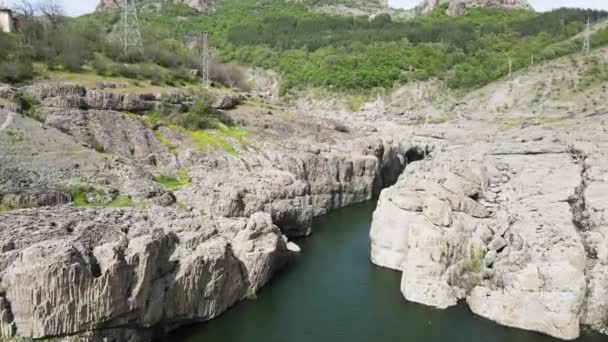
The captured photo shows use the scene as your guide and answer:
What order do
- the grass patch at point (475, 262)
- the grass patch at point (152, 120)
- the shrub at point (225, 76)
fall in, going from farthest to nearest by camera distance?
the shrub at point (225, 76)
the grass patch at point (152, 120)
the grass patch at point (475, 262)

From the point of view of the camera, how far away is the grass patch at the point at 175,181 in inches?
1325

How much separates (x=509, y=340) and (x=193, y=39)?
108 metres

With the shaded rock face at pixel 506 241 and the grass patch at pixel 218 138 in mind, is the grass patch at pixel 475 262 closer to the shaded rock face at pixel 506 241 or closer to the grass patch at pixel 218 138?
the shaded rock face at pixel 506 241

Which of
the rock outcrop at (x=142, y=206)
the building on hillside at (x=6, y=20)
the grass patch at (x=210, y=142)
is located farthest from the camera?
the building on hillside at (x=6, y=20)

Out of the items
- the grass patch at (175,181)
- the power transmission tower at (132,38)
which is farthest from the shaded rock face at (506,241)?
the power transmission tower at (132,38)

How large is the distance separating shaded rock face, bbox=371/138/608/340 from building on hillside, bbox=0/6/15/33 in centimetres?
4286

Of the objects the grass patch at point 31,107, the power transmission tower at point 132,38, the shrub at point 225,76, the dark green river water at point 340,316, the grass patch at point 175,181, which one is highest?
the power transmission tower at point 132,38

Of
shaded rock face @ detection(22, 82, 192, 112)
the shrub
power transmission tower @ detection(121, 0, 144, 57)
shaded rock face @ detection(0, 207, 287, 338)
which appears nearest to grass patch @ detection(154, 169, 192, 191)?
shaded rock face @ detection(0, 207, 287, 338)

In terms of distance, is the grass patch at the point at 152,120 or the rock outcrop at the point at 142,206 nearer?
the rock outcrop at the point at 142,206

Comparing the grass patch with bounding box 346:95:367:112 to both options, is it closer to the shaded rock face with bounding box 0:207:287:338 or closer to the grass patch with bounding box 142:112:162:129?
the grass patch with bounding box 142:112:162:129

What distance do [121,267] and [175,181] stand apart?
51.0ft

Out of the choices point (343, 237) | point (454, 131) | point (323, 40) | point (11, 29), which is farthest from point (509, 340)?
point (323, 40)

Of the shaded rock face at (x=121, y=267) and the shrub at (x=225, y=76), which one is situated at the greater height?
the shrub at (x=225, y=76)

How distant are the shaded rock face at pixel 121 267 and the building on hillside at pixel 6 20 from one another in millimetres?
38649
